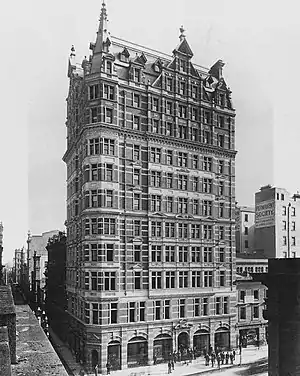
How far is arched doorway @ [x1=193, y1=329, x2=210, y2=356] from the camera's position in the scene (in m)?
22.5

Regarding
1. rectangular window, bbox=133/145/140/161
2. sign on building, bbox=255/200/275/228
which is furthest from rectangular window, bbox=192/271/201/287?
sign on building, bbox=255/200/275/228

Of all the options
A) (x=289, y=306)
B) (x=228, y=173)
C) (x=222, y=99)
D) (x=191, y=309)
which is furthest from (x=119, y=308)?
(x=289, y=306)

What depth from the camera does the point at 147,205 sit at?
21.5 metres

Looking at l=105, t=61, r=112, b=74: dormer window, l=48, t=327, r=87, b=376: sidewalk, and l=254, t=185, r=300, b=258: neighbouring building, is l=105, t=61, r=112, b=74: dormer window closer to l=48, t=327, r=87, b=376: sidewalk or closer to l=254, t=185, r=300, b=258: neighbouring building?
l=48, t=327, r=87, b=376: sidewalk

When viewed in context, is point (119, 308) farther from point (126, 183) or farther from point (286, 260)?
point (286, 260)

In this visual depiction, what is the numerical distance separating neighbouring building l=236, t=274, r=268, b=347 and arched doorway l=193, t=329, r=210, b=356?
2.68 meters

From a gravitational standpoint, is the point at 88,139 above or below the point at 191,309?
above

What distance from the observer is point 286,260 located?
18.7 feet

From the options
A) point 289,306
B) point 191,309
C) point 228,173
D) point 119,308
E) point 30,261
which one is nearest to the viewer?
point 289,306

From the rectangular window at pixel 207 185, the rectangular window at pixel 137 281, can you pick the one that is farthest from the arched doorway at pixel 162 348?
the rectangular window at pixel 207 185

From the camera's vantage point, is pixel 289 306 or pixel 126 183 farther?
pixel 126 183

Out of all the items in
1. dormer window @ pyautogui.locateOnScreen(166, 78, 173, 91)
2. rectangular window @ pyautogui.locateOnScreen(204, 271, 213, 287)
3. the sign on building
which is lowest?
rectangular window @ pyautogui.locateOnScreen(204, 271, 213, 287)

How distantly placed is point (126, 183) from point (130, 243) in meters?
2.75

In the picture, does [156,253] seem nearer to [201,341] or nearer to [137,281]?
[137,281]
